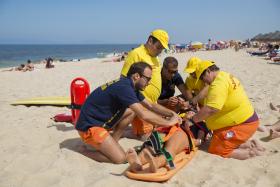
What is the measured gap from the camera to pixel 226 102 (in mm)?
3781

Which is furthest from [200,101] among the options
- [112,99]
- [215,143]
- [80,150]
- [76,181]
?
[76,181]

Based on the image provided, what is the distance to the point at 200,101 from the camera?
187 inches

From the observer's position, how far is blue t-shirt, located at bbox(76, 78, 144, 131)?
362 cm

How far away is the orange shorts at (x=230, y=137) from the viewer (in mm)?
3871

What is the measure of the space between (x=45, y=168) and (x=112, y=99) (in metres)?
1.06

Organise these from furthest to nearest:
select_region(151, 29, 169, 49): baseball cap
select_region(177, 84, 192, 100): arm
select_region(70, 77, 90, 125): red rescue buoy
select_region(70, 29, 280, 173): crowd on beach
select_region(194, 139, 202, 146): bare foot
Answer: select_region(70, 77, 90, 125): red rescue buoy
select_region(177, 84, 192, 100): arm
select_region(151, 29, 169, 49): baseball cap
select_region(194, 139, 202, 146): bare foot
select_region(70, 29, 280, 173): crowd on beach

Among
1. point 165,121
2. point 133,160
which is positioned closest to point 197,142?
point 165,121

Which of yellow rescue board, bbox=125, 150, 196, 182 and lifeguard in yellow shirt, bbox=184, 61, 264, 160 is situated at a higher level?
lifeguard in yellow shirt, bbox=184, 61, 264, 160

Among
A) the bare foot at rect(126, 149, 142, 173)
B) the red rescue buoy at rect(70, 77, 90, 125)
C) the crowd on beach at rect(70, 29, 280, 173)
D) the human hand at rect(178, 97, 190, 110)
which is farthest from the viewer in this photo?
the red rescue buoy at rect(70, 77, 90, 125)

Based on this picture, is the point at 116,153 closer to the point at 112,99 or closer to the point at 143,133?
the point at 112,99

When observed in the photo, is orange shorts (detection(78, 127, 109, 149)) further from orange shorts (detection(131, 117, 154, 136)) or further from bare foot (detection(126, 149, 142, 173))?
orange shorts (detection(131, 117, 154, 136))

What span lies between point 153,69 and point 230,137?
4.88 ft

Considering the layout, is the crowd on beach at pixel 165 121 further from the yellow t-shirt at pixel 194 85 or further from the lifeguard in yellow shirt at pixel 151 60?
the yellow t-shirt at pixel 194 85

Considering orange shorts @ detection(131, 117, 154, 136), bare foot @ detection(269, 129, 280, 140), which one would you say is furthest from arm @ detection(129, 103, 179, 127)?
bare foot @ detection(269, 129, 280, 140)
